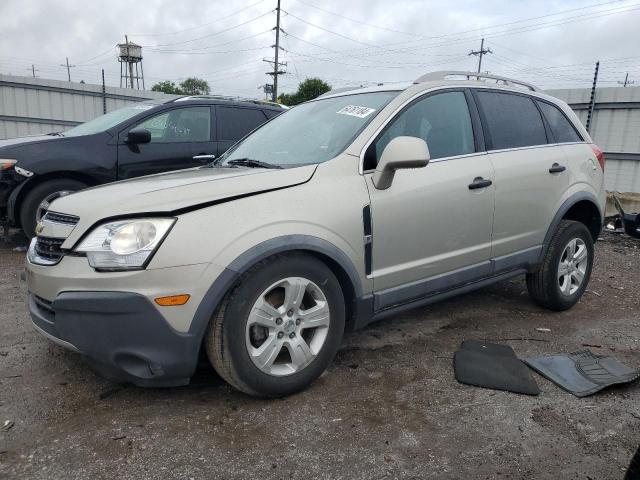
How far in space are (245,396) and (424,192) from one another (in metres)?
1.57

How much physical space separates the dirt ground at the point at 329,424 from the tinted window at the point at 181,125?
320 cm

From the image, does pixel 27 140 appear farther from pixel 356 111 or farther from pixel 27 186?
pixel 356 111

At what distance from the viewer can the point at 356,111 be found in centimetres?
328

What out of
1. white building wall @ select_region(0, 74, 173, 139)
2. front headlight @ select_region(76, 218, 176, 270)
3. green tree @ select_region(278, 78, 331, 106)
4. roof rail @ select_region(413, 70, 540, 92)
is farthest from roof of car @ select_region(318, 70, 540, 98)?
green tree @ select_region(278, 78, 331, 106)

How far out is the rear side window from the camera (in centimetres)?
417

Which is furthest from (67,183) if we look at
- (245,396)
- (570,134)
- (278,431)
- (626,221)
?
(626,221)

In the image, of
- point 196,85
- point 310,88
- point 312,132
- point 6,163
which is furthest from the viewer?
point 196,85

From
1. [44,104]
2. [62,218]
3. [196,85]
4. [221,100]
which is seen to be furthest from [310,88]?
[196,85]

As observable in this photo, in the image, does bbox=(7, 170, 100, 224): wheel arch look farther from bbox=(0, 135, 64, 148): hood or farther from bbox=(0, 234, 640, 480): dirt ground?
bbox=(0, 234, 640, 480): dirt ground

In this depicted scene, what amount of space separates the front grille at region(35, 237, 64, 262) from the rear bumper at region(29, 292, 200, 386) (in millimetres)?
251

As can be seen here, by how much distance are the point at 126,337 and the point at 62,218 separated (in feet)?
2.50

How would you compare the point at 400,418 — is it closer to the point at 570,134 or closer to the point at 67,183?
the point at 570,134

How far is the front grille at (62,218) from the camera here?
2.51 metres

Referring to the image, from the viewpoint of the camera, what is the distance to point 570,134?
14.1 feet
